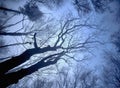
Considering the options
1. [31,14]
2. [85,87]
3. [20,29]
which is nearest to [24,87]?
[85,87]

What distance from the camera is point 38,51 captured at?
7480 millimetres

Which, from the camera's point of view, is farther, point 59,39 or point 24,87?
point 24,87

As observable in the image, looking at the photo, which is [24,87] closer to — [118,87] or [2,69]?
[118,87]

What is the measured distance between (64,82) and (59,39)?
15.9 m

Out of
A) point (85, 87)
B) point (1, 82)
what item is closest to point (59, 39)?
point (1, 82)

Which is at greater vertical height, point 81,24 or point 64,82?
point 81,24

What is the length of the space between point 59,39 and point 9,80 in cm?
554

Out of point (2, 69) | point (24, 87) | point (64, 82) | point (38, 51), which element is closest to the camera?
point (2, 69)

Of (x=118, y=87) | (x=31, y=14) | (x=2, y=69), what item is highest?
(x=31, y=14)

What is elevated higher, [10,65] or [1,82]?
[10,65]

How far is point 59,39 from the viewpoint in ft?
33.6

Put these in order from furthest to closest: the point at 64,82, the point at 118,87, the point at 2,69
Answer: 1. the point at 64,82
2. the point at 118,87
3. the point at 2,69

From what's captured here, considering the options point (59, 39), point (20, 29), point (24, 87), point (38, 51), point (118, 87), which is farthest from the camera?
point (24, 87)

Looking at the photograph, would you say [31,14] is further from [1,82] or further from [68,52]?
[1,82]
